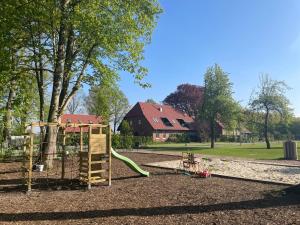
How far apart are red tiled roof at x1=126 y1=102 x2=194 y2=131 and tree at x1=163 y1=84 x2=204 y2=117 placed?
900cm

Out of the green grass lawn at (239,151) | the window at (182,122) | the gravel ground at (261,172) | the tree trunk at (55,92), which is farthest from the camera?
the window at (182,122)

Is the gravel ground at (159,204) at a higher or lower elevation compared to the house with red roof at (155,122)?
lower

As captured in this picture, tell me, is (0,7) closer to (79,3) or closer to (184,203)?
(79,3)

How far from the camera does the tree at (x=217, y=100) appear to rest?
41.8m

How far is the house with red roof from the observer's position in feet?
203

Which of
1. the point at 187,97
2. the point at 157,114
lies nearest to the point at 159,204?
the point at 157,114

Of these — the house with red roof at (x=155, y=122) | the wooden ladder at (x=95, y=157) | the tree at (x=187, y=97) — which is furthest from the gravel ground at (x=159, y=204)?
the tree at (x=187, y=97)

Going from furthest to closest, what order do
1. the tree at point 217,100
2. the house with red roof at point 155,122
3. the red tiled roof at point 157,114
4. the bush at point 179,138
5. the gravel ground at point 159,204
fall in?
the bush at point 179,138 → the red tiled roof at point 157,114 → the house with red roof at point 155,122 → the tree at point 217,100 → the gravel ground at point 159,204

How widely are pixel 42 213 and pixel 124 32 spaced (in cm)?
1262

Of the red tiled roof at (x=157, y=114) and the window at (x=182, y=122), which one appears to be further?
the window at (x=182, y=122)

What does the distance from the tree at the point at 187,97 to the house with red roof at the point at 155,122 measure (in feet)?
34.3

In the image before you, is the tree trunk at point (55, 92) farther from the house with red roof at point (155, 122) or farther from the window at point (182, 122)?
the window at point (182, 122)

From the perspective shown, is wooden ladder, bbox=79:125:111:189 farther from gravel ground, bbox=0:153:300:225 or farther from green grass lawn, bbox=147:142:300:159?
green grass lawn, bbox=147:142:300:159

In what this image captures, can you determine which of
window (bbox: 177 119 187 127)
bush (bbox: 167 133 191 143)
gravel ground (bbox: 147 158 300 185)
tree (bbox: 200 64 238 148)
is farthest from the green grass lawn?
window (bbox: 177 119 187 127)
